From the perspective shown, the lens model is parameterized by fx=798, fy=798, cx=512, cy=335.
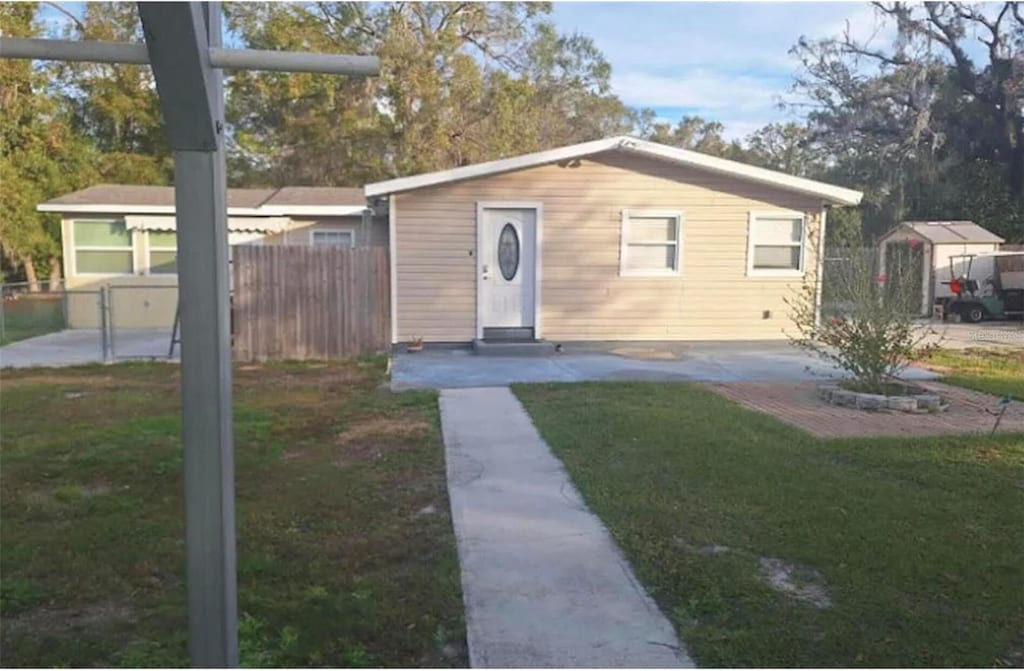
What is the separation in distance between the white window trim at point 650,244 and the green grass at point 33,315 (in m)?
10.8

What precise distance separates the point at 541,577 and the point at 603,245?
973 cm

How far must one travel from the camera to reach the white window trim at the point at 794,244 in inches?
522

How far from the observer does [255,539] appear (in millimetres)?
4250

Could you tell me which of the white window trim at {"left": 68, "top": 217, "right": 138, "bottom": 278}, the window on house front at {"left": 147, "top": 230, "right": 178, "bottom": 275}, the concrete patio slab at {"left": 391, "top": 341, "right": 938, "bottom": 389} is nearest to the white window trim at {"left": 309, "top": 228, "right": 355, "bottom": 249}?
the window on house front at {"left": 147, "top": 230, "right": 178, "bottom": 275}

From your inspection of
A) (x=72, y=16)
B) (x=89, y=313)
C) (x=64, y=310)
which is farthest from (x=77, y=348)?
(x=72, y=16)

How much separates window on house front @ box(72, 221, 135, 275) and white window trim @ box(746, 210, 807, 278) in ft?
38.9

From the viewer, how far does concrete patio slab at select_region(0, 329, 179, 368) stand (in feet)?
37.8

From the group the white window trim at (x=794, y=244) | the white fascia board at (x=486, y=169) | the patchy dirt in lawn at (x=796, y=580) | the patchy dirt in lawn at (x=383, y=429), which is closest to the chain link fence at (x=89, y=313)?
the white fascia board at (x=486, y=169)

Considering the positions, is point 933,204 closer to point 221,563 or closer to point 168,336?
point 168,336

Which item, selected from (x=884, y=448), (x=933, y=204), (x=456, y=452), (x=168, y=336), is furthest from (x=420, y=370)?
(x=933, y=204)

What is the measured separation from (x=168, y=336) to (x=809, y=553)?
1371 cm

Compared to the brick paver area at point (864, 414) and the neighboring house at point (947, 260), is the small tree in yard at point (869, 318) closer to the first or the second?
the brick paver area at point (864, 414)

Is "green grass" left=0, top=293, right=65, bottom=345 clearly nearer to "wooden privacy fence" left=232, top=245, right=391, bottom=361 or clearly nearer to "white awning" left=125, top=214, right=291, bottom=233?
"white awning" left=125, top=214, right=291, bottom=233

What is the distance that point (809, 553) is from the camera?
399 cm
